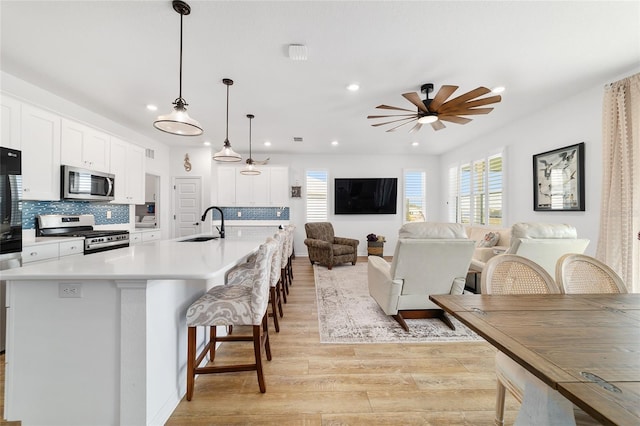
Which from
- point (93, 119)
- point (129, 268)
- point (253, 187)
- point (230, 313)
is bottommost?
point (230, 313)

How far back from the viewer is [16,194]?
7.77 ft

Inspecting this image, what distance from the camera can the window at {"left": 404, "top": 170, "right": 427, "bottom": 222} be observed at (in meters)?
6.98

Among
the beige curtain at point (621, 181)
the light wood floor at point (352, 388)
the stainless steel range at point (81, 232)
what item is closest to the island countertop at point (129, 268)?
the light wood floor at point (352, 388)

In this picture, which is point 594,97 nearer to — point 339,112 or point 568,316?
point 339,112

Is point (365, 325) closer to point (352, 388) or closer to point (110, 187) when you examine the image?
point (352, 388)

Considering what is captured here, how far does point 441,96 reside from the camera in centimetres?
271

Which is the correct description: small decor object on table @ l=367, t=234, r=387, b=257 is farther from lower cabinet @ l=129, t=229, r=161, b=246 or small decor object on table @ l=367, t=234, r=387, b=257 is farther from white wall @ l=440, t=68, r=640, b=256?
lower cabinet @ l=129, t=229, r=161, b=246

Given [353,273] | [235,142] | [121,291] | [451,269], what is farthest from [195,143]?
[451,269]

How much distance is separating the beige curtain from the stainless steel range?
6.06 m

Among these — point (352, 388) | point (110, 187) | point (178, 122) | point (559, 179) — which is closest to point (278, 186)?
point (110, 187)

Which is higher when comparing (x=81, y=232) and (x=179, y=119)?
(x=179, y=119)

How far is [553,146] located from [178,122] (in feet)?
16.0

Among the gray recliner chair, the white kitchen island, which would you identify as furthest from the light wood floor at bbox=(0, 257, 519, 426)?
the gray recliner chair

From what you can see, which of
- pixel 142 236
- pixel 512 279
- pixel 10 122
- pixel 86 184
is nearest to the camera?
pixel 512 279
